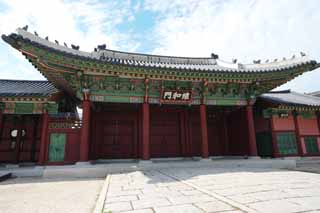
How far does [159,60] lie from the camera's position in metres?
13.1

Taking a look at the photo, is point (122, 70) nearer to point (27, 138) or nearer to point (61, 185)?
point (61, 185)

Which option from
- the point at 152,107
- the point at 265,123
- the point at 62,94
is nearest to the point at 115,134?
the point at 152,107

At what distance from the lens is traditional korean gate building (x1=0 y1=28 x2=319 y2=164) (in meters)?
8.64

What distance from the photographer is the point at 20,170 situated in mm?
8562

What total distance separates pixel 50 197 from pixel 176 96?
6.82 metres

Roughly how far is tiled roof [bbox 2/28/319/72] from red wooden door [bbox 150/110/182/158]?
3.03 m

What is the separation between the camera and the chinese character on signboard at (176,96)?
10.1 metres

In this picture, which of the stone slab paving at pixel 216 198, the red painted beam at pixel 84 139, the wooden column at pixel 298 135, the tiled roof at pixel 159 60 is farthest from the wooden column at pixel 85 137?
the wooden column at pixel 298 135

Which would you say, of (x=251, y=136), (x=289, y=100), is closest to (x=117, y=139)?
(x=251, y=136)

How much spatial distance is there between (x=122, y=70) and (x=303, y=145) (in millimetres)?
11191

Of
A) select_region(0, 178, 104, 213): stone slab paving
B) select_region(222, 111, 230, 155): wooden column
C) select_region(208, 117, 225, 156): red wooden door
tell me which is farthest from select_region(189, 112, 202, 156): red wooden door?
select_region(0, 178, 104, 213): stone slab paving

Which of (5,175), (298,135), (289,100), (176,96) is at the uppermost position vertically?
(289,100)

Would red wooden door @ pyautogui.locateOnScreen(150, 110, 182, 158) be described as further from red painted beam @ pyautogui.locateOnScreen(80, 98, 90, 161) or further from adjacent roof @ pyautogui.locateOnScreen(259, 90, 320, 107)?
adjacent roof @ pyautogui.locateOnScreen(259, 90, 320, 107)

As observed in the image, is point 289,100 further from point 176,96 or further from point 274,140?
point 176,96
